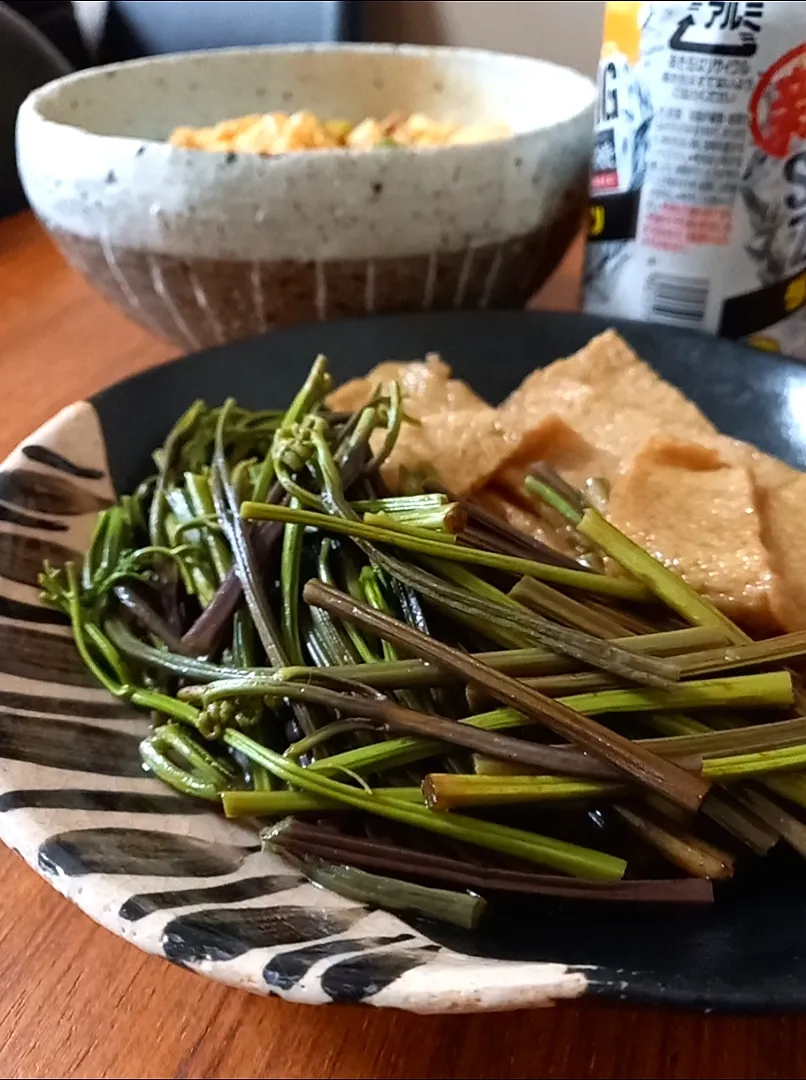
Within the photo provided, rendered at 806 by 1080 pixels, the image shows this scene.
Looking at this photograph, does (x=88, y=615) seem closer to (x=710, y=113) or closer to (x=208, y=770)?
(x=208, y=770)

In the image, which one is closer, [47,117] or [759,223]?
[759,223]

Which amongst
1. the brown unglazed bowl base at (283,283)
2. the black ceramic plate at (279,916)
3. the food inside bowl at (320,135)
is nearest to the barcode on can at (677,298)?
the brown unglazed bowl base at (283,283)

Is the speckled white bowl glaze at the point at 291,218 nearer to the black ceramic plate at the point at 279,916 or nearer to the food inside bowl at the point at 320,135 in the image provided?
the food inside bowl at the point at 320,135

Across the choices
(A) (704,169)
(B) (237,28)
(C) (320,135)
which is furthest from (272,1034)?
(B) (237,28)

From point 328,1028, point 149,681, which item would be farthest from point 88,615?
point 328,1028

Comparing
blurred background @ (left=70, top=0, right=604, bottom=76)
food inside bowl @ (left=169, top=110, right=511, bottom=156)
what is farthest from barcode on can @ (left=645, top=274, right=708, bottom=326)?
blurred background @ (left=70, top=0, right=604, bottom=76)

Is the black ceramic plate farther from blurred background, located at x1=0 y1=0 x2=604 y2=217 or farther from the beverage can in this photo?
blurred background, located at x1=0 y1=0 x2=604 y2=217

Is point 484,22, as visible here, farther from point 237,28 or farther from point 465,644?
point 465,644
